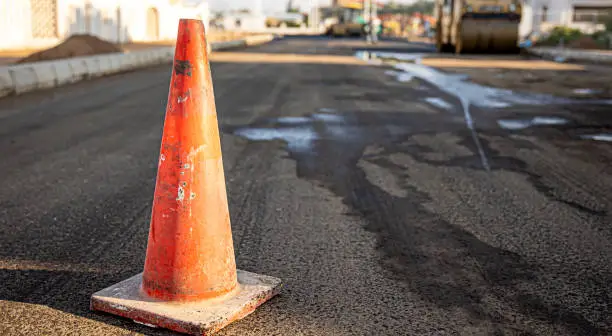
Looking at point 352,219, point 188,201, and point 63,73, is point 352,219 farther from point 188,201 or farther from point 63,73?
point 63,73

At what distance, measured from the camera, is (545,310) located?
326cm

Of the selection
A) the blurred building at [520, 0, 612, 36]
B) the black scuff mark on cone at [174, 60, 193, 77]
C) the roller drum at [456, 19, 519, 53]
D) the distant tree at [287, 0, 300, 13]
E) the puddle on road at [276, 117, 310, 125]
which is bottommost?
the puddle on road at [276, 117, 310, 125]

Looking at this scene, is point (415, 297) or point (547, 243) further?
point (547, 243)

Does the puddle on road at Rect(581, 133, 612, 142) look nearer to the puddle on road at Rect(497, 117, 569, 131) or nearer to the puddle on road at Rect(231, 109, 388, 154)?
the puddle on road at Rect(497, 117, 569, 131)

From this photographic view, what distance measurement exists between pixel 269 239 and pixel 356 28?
222 feet

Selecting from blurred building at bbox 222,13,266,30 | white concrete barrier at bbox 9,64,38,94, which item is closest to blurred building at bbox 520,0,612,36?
blurred building at bbox 222,13,266,30

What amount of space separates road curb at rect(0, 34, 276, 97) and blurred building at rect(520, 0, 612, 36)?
168 ft

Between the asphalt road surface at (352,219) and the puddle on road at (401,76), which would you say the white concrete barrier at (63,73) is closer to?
the asphalt road surface at (352,219)

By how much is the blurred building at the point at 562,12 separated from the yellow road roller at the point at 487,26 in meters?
37.0

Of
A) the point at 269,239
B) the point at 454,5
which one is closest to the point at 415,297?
the point at 269,239

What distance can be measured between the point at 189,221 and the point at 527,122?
7.49m

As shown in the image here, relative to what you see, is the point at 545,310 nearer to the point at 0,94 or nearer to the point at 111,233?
the point at 111,233

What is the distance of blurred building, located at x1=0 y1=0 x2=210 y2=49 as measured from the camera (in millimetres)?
28109

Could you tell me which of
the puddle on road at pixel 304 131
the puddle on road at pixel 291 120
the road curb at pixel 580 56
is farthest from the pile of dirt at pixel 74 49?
the road curb at pixel 580 56
